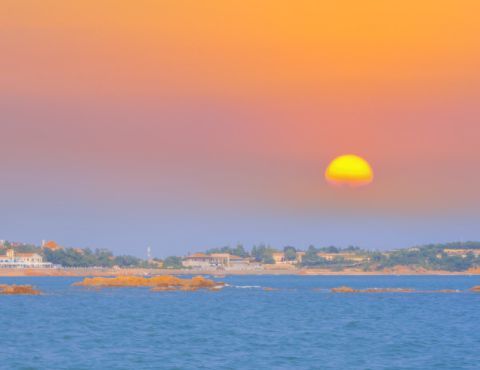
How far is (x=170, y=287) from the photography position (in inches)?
6722

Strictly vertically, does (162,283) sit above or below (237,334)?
above

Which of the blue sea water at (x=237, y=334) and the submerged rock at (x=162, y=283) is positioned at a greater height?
the submerged rock at (x=162, y=283)

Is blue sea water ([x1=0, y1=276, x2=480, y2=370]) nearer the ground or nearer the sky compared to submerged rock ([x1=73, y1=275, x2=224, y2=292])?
nearer the ground

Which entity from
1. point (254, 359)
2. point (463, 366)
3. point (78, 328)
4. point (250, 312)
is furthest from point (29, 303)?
point (463, 366)

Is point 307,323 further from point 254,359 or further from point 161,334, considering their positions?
point 254,359

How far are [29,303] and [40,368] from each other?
218 ft

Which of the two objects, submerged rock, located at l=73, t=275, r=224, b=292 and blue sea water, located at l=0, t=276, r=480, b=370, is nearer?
blue sea water, located at l=0, t=276, r=480, b=370

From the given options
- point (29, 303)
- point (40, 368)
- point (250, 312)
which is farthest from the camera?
point (29, 303)

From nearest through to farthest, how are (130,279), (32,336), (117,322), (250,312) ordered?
(32,336), (117,322), (250,312), (130,279)

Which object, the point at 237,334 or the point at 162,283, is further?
the point at 162,283

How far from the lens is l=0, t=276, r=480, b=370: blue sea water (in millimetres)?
60250

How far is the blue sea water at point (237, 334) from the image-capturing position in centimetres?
6025

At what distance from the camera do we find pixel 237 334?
7794 centimetres

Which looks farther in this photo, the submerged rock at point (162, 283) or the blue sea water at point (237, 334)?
the submerged rock at point (162, 283)
